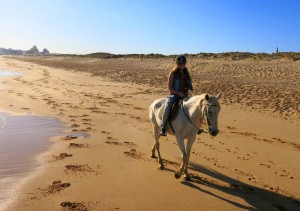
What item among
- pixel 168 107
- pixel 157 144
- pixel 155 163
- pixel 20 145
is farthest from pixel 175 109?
pixel 20 145

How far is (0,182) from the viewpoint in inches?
267

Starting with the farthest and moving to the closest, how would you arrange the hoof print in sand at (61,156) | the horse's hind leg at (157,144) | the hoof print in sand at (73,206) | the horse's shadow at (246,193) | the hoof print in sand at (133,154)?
the hoof print in sand at (133,154) < the hoof print in sand at (61,156) < the horse's hind leg at (157,144) < the horse's shadow at (246,193) < the hoof print in sand at (73,206)

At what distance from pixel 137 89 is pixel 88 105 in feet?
21.2

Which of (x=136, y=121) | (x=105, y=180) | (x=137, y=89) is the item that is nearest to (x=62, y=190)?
(x=105, y=180)

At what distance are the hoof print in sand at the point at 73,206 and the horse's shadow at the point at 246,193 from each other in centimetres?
226

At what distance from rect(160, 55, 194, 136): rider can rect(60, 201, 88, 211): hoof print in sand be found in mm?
2632

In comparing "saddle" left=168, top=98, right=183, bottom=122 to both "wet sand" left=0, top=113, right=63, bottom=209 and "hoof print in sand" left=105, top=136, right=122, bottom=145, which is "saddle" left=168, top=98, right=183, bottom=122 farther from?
"wet sand" left=0, top=113, right=63, bottom=209

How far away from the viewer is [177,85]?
309 inches

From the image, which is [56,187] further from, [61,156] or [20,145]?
[20,145]

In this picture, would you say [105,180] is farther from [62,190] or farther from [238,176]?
[238,176]

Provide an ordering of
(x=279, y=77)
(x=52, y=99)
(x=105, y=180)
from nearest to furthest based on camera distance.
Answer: (x=105, y=180), (x=52, y=99), (x=279, y=77)

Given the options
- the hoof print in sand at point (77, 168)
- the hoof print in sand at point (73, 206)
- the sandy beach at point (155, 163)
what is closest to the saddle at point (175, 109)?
the sandy beach at point (155, 163)

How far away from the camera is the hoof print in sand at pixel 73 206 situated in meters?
5.80

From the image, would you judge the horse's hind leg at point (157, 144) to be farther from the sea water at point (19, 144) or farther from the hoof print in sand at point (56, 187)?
the sea water at point (19, 144)
